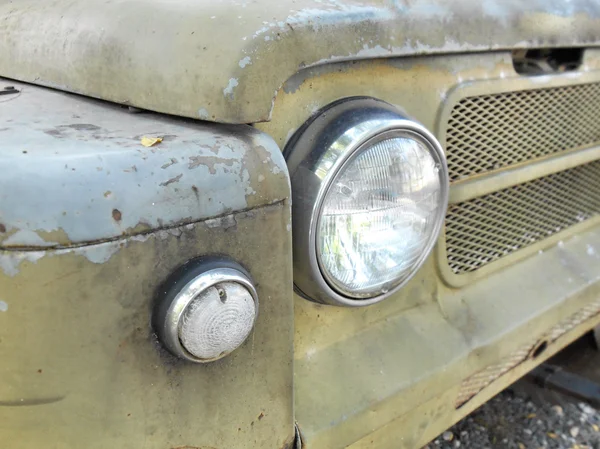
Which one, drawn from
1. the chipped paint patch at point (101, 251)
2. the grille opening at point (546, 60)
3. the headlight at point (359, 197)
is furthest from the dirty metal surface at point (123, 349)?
the grille opening at point (546, 60)

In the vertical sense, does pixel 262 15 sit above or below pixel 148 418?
above

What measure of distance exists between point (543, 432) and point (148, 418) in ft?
5.37

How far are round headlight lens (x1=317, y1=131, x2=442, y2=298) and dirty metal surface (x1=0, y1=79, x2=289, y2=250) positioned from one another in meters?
0.18

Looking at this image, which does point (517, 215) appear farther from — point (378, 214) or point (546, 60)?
point (378, 214)

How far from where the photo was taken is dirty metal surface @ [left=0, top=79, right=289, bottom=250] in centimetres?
69

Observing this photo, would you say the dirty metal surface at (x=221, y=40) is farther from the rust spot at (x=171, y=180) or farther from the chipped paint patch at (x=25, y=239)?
the chipped paint patch at (x=25, y=239)

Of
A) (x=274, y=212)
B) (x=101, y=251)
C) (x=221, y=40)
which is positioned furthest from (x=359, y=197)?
(x=101, y=251)

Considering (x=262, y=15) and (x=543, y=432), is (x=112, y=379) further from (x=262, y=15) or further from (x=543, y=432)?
(x=543, y=432)

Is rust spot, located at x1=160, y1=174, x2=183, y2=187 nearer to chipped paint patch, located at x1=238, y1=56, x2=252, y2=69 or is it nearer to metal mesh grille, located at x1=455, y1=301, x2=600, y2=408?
chipped paint patch, located at x1=238, y1=56, x2=252, y2=69

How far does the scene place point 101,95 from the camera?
1025 mm

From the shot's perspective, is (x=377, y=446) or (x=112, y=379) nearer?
(x=112, y=379)

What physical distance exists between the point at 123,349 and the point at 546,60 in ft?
4.09

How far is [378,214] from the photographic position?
1.04 m

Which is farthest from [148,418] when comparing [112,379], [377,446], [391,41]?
[391,41]
